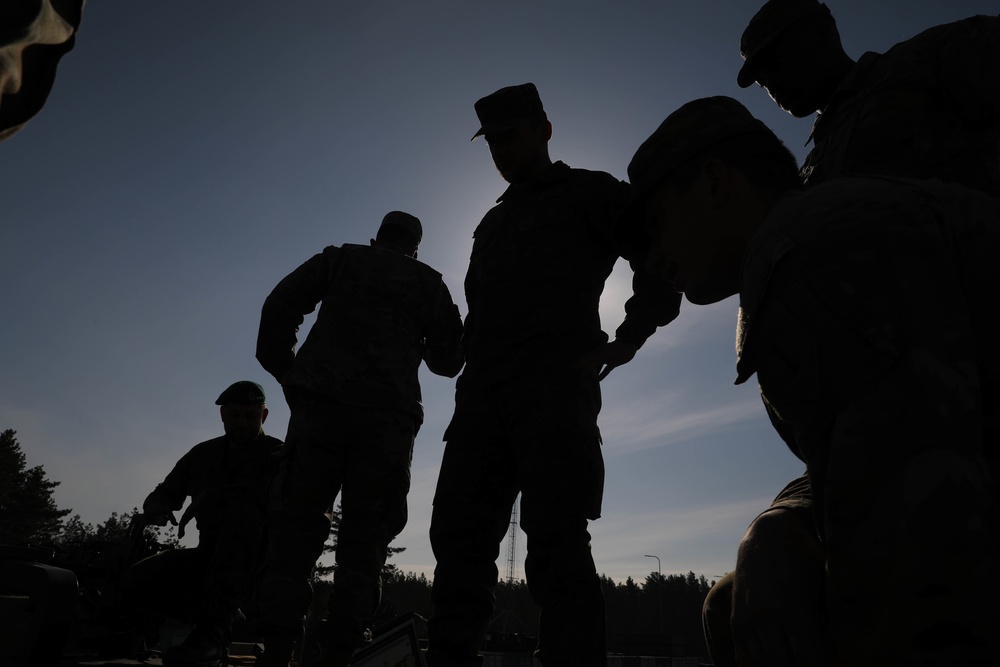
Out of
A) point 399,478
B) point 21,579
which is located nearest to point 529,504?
point 399,478

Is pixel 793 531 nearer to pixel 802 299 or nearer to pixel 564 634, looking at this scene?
pixel 802 299

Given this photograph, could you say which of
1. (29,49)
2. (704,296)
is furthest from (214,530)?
(704,296)

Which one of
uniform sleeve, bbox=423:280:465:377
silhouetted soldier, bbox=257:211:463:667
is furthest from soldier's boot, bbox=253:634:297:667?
uniform sleeve, bbox=423:280:465:377

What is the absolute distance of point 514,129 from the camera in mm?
3367

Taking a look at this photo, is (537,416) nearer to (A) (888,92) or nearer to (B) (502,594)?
(A) (888,92)

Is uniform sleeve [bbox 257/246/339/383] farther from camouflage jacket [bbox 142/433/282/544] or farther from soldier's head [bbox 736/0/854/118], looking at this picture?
soldier's head [bbox 736/0/854/118]

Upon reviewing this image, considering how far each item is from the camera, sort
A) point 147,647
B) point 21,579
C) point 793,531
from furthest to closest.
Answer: point 147,647 < point 21,579 < point 793,531

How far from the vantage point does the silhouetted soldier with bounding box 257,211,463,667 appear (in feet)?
11.5

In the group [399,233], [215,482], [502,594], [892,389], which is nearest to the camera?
[892,389]

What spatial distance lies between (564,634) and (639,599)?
10503 cm

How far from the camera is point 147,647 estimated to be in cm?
479

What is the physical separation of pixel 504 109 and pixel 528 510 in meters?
2.01

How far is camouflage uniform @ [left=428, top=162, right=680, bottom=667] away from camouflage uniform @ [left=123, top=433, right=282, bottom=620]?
5.94 feet

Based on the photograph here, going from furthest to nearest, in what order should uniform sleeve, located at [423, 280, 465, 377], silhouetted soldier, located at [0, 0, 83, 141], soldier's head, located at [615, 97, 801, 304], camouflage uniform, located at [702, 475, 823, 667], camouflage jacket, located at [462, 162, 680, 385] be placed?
uniform sleeve, located at [423, 280, 465, 377] < camouflage jacket, located at [462, 162, 680, 385] < soldier's head, located at [615, 97, 801, 304] < camouflage uniform, located at [702, 475, 823, 667] < silhouetted soldier, located at [0, 0, 83, 141]
